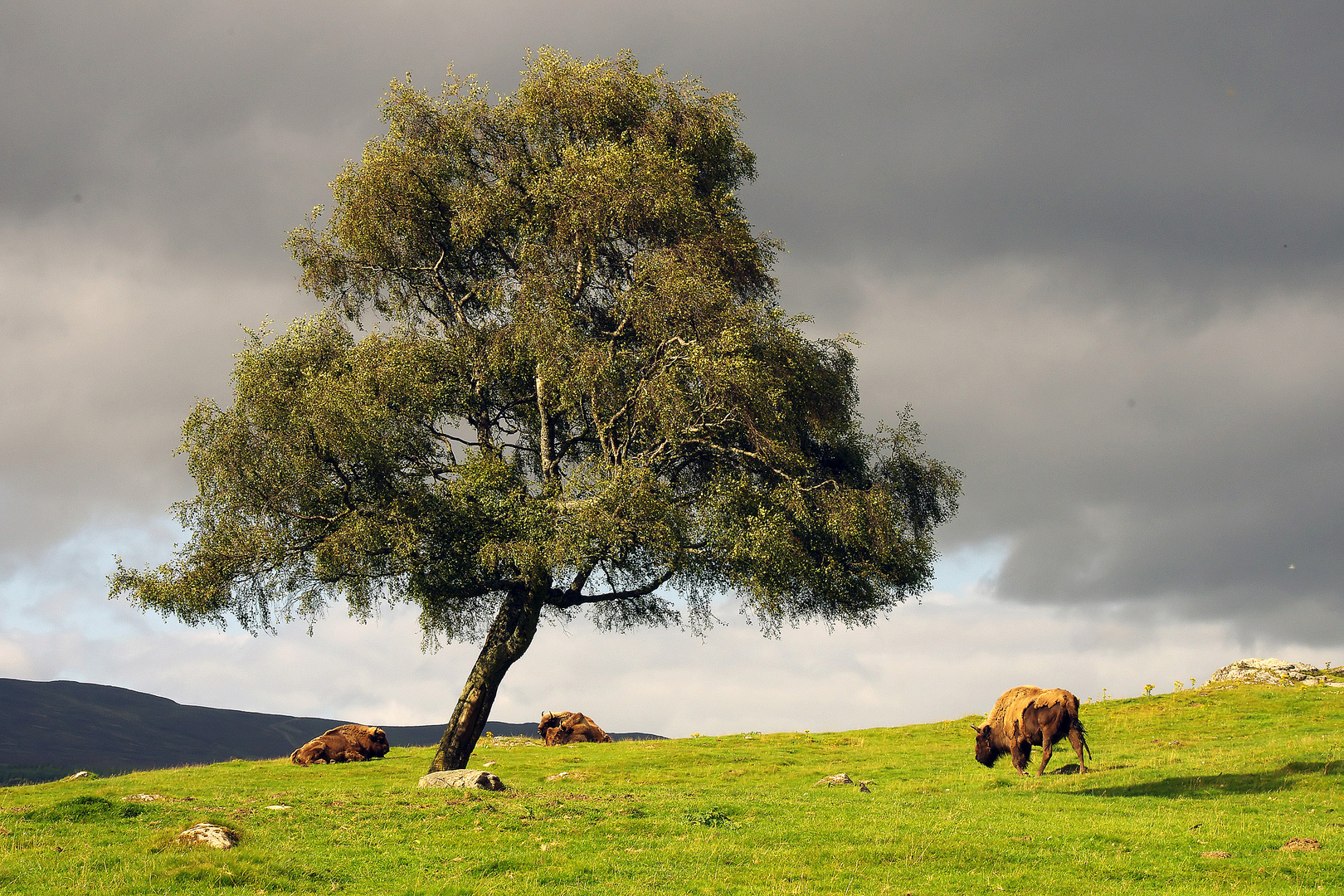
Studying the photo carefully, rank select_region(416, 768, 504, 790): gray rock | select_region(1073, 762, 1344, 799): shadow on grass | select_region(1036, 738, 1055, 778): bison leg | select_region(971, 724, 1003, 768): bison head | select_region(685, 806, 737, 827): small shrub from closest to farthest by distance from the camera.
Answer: select_region(685, 806, 737, 827): small shrub, select_region(416, 768, 504, 790): gray rock, select_region(1073, 762, 1344, 799): shadow on grass, select_region(1036, 738, 1055, 778): bison leg, select_region(971, 724, 1003, 768): bison head

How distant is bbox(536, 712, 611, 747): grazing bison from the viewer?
53844 millimetres

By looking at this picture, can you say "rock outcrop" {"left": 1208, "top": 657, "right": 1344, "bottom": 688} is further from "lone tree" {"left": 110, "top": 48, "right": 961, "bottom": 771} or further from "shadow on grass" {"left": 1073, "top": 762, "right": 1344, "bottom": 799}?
"lone tree" {"left": 110, "top": 48, "right": 961, "bottom": 771}

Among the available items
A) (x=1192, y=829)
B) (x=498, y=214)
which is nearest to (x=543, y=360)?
(x=498, y=214)

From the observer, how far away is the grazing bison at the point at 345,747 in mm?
43812

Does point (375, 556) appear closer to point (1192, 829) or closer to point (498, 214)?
point (498, 214)

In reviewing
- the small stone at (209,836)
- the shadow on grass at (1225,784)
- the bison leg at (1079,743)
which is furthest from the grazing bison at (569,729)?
the small stone at (209,836)

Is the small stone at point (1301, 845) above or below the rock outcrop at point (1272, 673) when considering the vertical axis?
below

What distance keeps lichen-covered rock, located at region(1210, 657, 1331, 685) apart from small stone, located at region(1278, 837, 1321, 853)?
39921 millimetres

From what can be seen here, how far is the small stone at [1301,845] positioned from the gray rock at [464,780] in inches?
771

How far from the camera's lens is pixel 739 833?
848 inches

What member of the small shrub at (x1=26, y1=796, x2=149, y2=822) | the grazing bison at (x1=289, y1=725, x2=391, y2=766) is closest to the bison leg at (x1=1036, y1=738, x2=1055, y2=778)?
the small shrub at (x1=26, y1=796, x2=149, y2=822)

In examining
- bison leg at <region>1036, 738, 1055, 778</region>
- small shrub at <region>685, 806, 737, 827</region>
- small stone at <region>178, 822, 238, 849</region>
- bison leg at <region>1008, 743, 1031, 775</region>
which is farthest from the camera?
bison leg at <region>1008, 743, 1031, 775</region>

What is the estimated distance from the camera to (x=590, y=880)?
1722 centimetres

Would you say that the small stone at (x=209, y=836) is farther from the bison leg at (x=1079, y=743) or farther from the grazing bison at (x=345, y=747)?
the bison leg at (x=1079, y=743)
